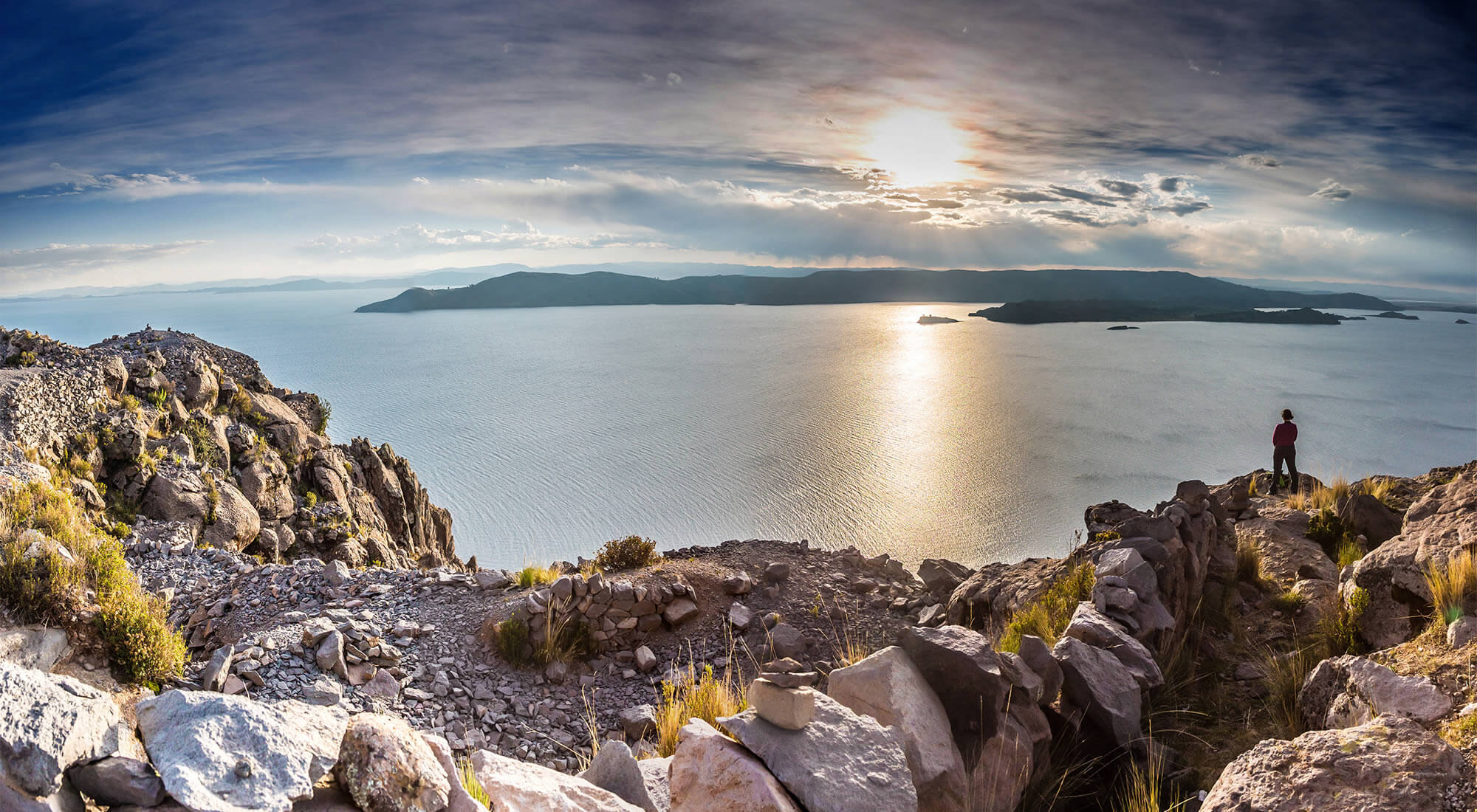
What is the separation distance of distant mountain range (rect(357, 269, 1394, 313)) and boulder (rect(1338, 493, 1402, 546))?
172 meters

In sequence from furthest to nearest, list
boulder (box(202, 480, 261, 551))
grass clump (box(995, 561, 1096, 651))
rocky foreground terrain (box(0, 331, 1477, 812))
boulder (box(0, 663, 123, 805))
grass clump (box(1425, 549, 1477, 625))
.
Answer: boulder (box(202, 480, 261, 551)) < grass clump (box(995, 561, 1096, 651)) < grass clump (box(1425, 549, 1477, 625)) < rocky foreground terrain (box(0, 331, 1477, 812)) < boulder (box(0, 663, 123, 805))

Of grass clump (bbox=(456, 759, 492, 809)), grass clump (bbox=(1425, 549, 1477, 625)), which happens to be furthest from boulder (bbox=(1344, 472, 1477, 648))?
grass clump (bbox=(456, 759, 492, 809))

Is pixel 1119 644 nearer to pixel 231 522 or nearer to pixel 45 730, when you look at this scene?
pixel 45 730

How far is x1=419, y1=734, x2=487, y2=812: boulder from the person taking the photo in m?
2.95

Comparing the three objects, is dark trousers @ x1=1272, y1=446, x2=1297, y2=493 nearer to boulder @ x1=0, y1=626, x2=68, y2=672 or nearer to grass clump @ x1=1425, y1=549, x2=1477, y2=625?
grass clump @ x1=1425, y1=549, x2=1477, y2=625

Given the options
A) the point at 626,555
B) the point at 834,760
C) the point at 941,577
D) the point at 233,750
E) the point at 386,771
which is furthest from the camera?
the point at 941,577

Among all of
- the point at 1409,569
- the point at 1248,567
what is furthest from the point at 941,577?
the point at 1409,569

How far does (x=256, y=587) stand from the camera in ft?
31.7

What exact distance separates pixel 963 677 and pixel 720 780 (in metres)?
2.12

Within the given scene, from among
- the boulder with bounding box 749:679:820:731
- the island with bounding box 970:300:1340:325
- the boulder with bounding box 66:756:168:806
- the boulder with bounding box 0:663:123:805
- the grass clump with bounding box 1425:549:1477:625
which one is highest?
the island with bounding box 970:300:1340:325

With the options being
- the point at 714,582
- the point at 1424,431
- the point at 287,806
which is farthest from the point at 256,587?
the point at 1424,431

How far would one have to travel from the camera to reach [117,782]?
2570 millimetres

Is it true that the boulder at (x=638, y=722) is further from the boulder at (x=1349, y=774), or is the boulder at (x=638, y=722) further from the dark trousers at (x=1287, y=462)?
the dark trousers at (x=1287, y=462)

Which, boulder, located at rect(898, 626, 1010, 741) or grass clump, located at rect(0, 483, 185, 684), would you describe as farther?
grass clump, located at rect(0, 483, 185, 684)
